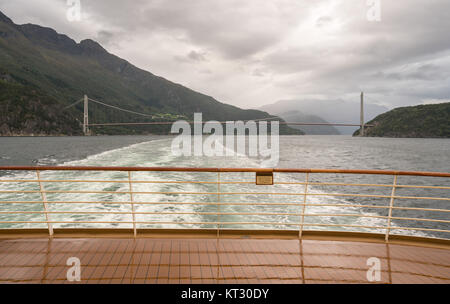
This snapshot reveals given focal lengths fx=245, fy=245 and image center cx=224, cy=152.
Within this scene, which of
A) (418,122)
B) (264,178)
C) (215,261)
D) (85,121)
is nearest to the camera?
(215,261)

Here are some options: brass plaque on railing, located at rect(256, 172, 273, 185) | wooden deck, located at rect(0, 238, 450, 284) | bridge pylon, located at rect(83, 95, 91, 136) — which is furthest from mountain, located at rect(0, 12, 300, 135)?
brass plaque on railing, located at rect(256, 172, 273, 185)

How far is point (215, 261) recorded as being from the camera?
2088mm

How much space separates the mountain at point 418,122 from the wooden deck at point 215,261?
7367 centimetres

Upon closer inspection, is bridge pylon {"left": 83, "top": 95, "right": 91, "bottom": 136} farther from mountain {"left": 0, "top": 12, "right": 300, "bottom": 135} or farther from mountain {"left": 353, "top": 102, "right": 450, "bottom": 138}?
mountain {"left": 353, "top": 102, "right": 450, "bottom": 138}

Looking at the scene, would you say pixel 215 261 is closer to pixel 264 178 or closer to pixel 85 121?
pixel 264 178

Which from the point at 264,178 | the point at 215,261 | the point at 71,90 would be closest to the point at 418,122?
the point at 264,178

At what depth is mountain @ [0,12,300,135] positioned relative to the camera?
181 feet

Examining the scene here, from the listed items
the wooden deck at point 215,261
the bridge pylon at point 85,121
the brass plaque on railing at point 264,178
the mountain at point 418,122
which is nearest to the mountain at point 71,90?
the bridge pylon at point 85,121

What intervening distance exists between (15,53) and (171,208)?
15408cm

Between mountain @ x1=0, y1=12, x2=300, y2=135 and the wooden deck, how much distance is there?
66327 millimetres

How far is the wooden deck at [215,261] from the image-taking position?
1.88m

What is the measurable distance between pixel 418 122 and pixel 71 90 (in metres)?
120
